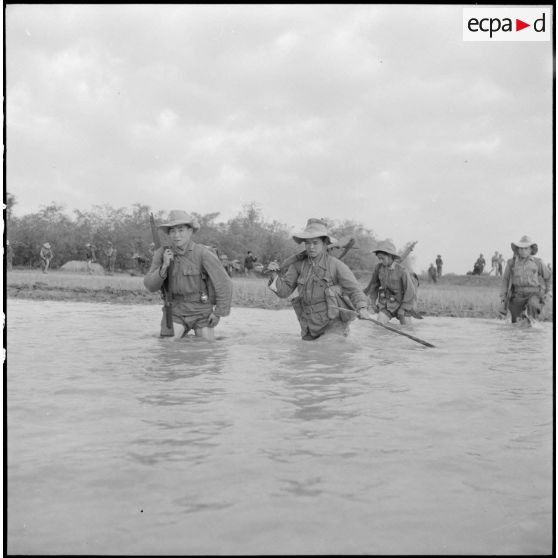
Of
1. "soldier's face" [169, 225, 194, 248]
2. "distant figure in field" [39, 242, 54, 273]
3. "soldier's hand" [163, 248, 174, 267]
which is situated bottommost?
"soldier's hand" [163, 248, 174, 267]

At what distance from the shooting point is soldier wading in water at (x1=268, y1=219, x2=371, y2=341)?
881 cm

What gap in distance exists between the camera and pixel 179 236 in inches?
349

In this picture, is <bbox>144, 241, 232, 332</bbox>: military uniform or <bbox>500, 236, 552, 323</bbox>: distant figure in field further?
<bbox>500, 236, 552, 323</bbox>: distant figure in field

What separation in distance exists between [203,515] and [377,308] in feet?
29.6

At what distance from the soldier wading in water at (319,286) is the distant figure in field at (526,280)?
439 centimetres

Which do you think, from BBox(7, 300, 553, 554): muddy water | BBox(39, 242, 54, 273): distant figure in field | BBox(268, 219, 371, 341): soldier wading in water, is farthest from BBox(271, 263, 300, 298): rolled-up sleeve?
BBox(39, 242, 54, 273): distant figure in field

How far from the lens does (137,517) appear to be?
3.16m

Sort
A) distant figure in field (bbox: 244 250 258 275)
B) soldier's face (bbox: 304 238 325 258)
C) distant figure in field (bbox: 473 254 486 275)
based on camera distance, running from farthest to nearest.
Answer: distant figure in field (bbox: 473 254 486 275) < distant figure in field (bbox: 244 250 258 275) < soldier's face (bbox: 304 238 325 258)

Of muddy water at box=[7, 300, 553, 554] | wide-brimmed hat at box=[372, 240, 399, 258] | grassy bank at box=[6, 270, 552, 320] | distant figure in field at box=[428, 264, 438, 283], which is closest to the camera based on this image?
muddy water at box=[7, 300, 553, 554]

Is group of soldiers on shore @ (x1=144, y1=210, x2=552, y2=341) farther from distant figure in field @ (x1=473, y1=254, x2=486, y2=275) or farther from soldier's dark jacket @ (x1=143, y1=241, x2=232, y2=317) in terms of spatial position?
distant figure in field @ (x1=473, y1=254, x2=486, y2=275)

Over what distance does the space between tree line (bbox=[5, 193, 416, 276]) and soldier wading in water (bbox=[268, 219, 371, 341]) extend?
35.7m

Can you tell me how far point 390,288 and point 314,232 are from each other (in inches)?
136

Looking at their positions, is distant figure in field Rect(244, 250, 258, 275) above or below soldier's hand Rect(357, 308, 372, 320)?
above

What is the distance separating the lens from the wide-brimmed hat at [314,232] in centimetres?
873
